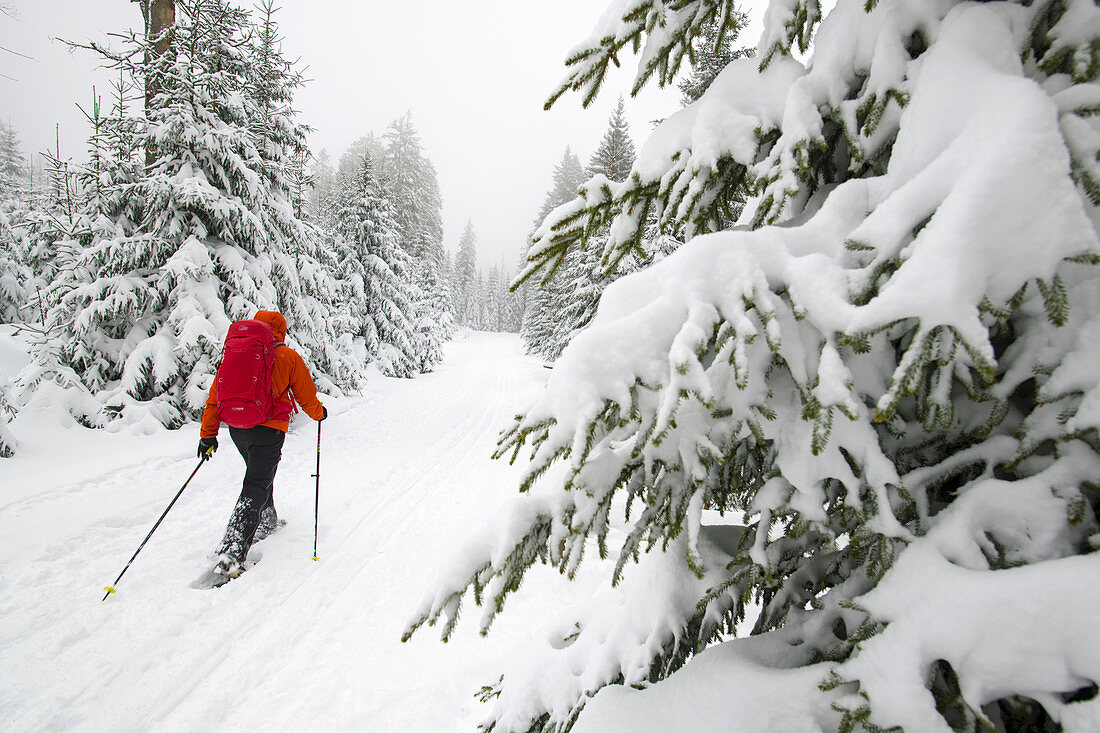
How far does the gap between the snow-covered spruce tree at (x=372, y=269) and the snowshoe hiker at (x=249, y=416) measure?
15004mm

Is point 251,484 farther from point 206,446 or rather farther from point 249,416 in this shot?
point 249,416

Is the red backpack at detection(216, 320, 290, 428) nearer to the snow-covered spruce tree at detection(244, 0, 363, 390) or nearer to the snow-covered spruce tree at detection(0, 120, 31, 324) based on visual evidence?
the snow-covered spruce tree at detection(244, 0, 363, 390)

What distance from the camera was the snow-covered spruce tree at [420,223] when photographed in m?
25.2

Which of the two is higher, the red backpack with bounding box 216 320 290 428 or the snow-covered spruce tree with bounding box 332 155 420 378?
the snow-covered spruce tree with bounding box 332 155 420 378

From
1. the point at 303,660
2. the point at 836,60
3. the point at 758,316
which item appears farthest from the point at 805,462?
the point at 303,660

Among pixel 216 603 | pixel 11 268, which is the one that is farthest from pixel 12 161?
pixel 216 603

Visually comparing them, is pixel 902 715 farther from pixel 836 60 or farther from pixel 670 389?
pixel 836 60

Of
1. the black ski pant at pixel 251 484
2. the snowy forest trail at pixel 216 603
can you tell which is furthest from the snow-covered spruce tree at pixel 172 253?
the black ski pant at pixel 251 484

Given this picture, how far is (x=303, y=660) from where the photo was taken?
3521 millimetres

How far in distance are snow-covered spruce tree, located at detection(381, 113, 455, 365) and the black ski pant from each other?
747 inches

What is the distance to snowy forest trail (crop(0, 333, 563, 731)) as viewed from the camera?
10.1 ft

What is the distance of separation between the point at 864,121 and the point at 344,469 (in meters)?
8.21

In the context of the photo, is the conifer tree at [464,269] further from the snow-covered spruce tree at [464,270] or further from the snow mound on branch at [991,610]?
the snow mound on branch at [991,610]

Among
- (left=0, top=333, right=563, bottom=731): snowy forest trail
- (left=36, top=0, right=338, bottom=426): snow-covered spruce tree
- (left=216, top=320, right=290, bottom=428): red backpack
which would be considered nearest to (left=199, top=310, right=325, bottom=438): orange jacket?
(left=216, top=320, right=290, bottom=428): red backpack
